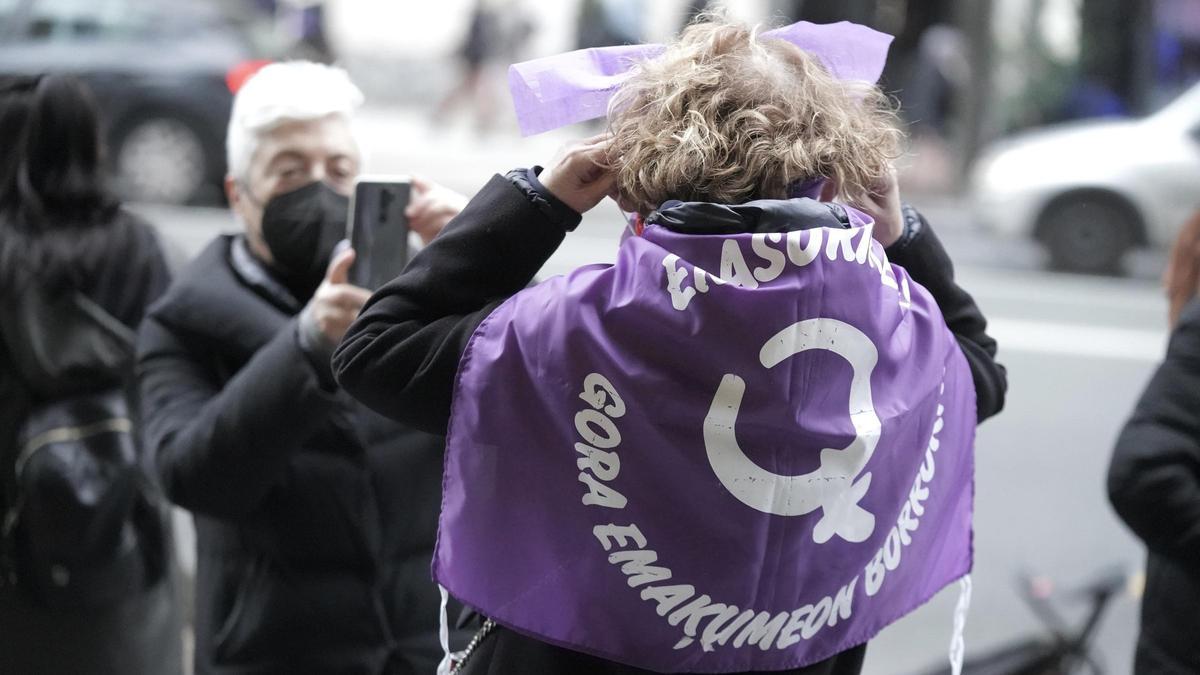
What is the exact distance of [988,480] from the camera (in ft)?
20.9

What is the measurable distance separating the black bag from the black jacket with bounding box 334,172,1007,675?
3.67ft

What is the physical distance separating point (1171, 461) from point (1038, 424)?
4914 mm

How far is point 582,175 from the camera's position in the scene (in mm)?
1608

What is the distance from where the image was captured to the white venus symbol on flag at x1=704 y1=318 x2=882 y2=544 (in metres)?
1.48

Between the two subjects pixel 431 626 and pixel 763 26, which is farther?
pixel 431 626

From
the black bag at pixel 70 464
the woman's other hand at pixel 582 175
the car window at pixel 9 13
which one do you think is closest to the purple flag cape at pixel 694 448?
the woman's other hand at pixel 582 175

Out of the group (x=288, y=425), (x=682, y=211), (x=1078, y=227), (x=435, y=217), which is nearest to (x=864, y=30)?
(x=682, y=211)

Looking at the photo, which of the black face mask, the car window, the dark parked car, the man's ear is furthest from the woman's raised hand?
the car window

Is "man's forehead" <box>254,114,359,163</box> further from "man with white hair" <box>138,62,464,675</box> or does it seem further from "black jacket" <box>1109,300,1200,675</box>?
"black jacket" <box>1109,300,1200,675</box>

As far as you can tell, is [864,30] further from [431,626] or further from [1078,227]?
[1078,227]

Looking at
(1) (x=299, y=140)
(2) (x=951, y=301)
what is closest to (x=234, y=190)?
(1) (x=299, y=140)

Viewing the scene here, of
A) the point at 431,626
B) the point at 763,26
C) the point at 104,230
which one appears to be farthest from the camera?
the point at 104,230

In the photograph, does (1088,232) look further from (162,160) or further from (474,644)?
(474,644)

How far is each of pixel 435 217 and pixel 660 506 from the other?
0.73 metres
